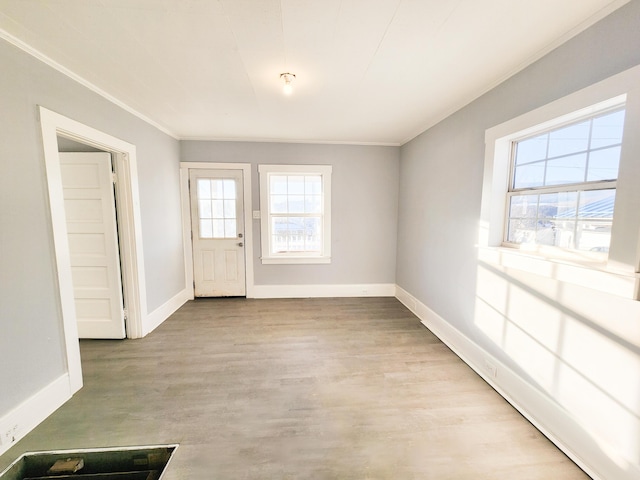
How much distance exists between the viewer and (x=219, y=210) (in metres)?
3.97

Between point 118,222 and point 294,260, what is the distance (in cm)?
230

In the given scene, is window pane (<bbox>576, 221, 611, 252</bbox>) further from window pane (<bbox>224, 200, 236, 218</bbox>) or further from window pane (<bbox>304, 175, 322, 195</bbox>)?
window pane (<bbox>224, 200, 236, 218</bbox>)

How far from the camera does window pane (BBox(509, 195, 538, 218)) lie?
1918 millimetres

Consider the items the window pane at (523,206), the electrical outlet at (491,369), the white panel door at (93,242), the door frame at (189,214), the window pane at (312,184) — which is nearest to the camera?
the window pane at (523,206)

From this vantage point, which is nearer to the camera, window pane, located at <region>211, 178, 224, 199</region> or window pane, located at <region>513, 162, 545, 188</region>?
window pane, located at <region>513, 162, 545, 188</region>

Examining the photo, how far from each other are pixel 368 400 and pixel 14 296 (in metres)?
2.45

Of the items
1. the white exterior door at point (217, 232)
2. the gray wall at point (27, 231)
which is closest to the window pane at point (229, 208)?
the white exterior door at point (217, 232)

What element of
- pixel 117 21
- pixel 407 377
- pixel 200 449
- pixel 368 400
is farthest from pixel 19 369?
pixel 407 377

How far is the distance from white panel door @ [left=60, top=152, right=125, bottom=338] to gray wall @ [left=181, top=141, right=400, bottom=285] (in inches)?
56.4

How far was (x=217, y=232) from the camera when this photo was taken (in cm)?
400

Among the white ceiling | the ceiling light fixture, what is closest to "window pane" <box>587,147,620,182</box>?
the white ceiling

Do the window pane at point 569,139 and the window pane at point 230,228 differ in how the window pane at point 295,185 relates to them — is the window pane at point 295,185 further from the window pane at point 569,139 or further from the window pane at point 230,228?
the window pane at point 569,139

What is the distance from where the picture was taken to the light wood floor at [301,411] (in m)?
1.43

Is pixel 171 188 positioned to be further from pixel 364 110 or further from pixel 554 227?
pixel 554 227
